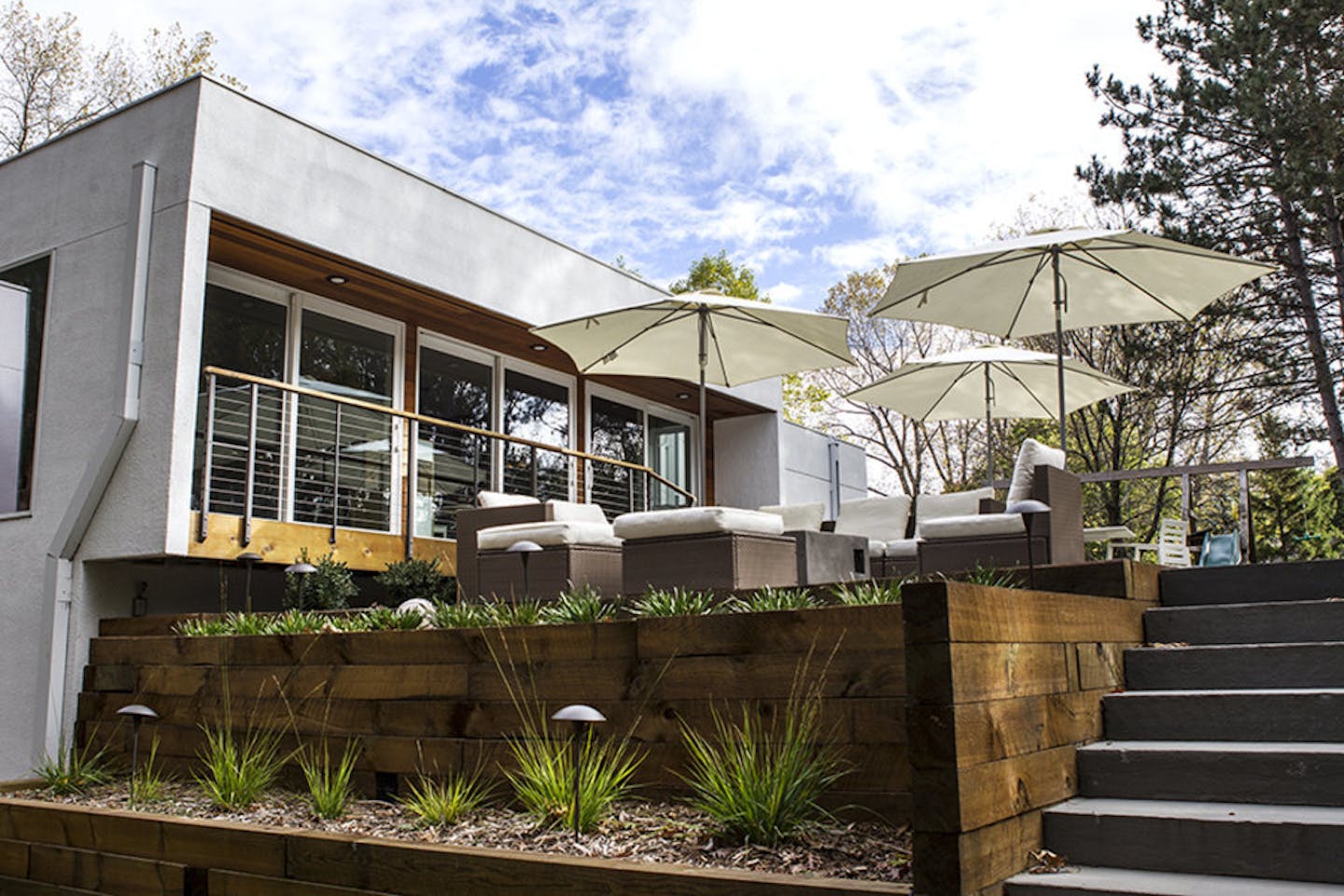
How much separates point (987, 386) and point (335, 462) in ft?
17.3

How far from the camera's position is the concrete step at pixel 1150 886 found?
8.96 feet

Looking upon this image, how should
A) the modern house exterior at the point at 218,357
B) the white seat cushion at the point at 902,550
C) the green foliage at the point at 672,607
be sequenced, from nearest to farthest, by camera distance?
the green foliage at the point at 672,607 → the modern house exterior at the point at 218,357 → the white seat cushion at the point at 902,550

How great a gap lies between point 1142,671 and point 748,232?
24570 mm

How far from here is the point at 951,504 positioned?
320 inches

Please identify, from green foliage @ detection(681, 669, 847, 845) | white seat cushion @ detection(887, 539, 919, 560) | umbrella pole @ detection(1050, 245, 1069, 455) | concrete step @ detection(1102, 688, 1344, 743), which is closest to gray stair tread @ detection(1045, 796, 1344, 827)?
concrete step @ detection(1102, 688, 1344, 743)

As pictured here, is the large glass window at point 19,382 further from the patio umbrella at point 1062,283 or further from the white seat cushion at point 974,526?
the white seat cushion at point 974,526

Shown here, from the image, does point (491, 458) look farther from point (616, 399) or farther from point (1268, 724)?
point (1268, 724)

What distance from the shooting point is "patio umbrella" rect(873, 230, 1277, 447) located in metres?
6.96

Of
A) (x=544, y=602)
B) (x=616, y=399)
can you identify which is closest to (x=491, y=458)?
(x=616, y=399)

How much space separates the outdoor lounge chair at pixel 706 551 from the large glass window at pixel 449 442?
363cm

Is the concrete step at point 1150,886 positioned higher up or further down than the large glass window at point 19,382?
further down

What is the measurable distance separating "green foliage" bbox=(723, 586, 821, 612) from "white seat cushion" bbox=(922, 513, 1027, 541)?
67.8 inches

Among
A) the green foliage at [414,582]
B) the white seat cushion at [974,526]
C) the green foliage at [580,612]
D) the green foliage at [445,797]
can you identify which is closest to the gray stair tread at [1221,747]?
the green foliage at [580,612]

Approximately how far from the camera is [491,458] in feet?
33.9
